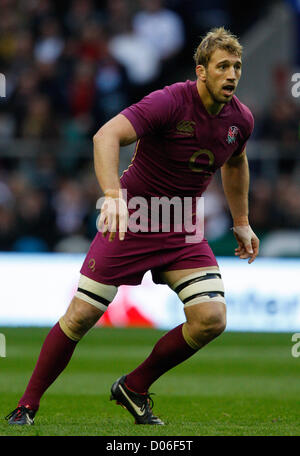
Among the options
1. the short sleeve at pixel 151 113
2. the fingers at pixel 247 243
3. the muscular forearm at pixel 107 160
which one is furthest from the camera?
the fingers at pixel 247 243

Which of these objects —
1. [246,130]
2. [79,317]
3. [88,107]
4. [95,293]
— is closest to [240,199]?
[246,130]

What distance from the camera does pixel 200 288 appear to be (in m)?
6.13

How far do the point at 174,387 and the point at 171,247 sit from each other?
263 cm

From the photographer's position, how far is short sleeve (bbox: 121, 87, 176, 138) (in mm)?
5758

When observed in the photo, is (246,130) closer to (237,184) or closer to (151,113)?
(237,184)

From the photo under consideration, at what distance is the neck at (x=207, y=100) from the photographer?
614 cm

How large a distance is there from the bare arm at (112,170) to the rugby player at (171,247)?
27 cm

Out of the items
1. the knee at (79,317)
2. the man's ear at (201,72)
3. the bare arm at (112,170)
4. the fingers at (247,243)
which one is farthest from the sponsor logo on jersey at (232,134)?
the knee at (79,317)

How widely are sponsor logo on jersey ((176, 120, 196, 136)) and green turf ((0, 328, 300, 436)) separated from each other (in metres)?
1.84

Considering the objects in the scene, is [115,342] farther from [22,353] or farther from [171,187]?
[171,187]

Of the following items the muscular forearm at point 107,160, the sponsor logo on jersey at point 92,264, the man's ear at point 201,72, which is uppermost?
the man's ear at point 201,72

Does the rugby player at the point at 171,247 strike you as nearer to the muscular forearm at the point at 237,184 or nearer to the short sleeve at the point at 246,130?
the short sleeve at the point at 246,130

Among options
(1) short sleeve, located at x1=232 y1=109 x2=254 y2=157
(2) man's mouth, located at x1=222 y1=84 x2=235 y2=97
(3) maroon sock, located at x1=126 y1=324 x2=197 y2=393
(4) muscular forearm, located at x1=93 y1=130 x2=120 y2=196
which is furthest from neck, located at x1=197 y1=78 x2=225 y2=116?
(3) maroon sock, located at x1=126 y1=324 x2=197 y2=393

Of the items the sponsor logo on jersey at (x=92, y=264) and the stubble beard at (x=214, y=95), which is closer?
the stubble beard at (x=214, y=95)
